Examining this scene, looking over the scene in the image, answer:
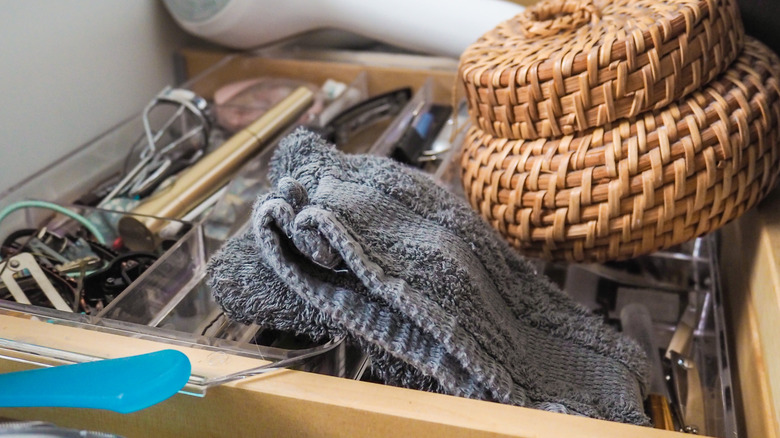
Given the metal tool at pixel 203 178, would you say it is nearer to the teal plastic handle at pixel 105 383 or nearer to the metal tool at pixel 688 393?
the teal plastic handle at pixel 105 383

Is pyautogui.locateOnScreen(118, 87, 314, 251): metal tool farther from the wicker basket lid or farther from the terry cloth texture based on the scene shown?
the wicker basket lid

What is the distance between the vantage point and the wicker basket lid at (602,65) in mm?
406

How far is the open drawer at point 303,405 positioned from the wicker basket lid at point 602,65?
12cm

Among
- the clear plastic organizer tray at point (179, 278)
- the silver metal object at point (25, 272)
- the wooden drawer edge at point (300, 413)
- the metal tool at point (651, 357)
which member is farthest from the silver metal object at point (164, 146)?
the metal tool at point (651, 357)

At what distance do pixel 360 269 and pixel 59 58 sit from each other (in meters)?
→ 0.47

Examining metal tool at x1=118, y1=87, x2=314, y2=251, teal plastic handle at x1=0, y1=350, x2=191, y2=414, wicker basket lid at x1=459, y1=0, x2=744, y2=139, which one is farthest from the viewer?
metal tool at x1=118, y1=87, x2=314, y2=251

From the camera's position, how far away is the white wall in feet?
1.99

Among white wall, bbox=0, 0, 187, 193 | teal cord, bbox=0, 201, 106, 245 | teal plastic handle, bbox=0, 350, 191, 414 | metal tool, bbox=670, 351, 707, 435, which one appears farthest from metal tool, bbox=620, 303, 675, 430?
white wall, bbox=0, 0, 187, 193

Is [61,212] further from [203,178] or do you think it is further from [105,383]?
[105,383]

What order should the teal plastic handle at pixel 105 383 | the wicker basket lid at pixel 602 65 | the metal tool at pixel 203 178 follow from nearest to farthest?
the teal plastic handle at pixel 105 383, the wicker basket lid at pixel 602 65, the metal tool at pixel 203 178

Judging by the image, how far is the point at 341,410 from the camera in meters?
0.33

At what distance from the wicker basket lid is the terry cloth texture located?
75 millimetres

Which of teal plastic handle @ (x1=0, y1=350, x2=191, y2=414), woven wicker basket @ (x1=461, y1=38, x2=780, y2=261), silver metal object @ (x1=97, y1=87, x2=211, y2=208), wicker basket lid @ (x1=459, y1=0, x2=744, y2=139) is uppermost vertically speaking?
wicker basket lid @ (x1=459, y1=0, x2=744, y2=139)

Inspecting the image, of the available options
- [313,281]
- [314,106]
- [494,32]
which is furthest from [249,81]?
[313,281]
